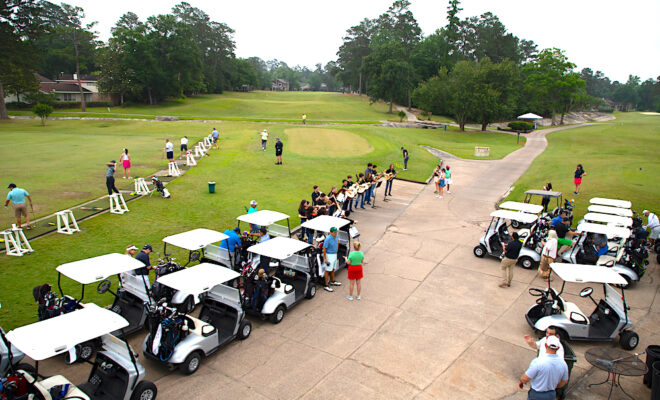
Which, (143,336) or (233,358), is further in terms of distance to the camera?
(143,336)

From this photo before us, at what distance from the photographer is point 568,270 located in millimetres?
8398

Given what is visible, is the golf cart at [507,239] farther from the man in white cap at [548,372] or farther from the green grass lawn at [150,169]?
the green grass lawn at [150,169]

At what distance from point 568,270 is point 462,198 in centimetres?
1319

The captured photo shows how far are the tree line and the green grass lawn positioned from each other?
49.5 feet

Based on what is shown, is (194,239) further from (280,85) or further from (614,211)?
(280,85)

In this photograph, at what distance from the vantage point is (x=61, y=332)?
566cm

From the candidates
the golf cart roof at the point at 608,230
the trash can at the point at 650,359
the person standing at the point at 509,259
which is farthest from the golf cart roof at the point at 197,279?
the golf cart roof at the point at 608,230

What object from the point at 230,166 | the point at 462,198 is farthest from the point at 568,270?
the point at 230,166

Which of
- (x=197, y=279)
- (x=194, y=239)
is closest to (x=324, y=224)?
(x=194, y=239)

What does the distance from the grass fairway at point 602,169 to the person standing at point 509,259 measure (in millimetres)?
9317

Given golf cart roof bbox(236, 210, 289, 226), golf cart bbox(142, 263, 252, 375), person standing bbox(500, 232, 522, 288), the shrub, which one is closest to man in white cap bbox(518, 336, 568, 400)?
person standing bbox(500, 232, 522, 288)

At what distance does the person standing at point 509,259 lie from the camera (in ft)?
34.1

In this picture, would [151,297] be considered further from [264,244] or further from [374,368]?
[374,368]

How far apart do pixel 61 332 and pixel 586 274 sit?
31.9 ft
